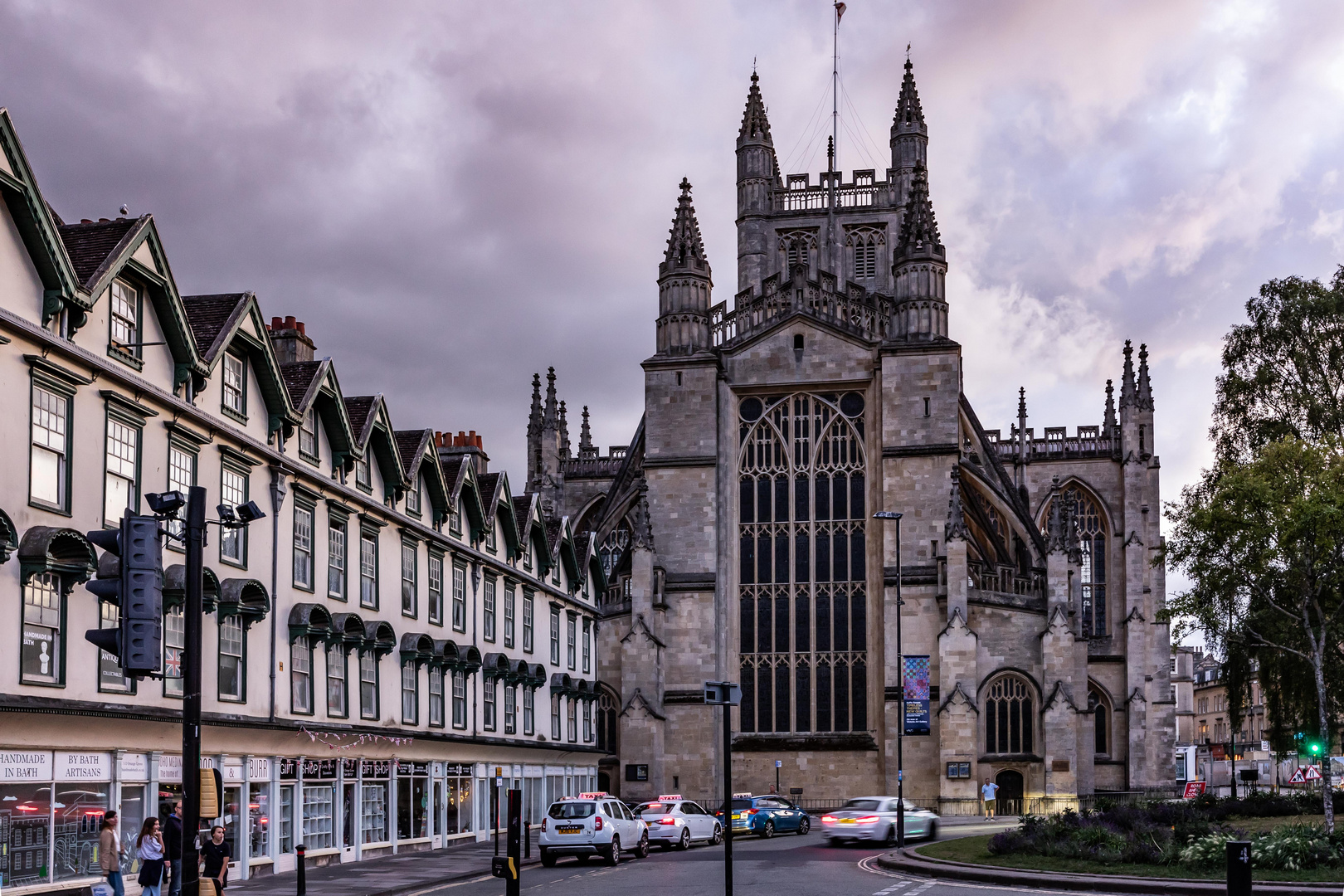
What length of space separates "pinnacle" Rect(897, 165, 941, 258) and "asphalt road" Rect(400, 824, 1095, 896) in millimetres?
28261

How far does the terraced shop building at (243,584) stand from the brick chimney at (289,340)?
58 millimetres

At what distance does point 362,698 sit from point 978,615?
92.6 feet

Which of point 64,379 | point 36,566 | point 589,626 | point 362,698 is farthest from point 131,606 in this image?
point 589,626

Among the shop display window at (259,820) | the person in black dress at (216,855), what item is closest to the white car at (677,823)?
the shop display window at (259,820)

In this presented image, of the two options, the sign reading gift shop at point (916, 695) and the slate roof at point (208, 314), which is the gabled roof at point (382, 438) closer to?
the slate roof at point (208, 314)

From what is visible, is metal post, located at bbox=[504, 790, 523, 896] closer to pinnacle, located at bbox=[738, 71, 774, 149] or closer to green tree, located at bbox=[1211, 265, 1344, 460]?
green tree, located at bbox=[1211, 265, 1344, 460]

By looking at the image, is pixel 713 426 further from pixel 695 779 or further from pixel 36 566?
pixel 36 566

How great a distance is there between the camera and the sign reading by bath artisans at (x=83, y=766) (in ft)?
69.2

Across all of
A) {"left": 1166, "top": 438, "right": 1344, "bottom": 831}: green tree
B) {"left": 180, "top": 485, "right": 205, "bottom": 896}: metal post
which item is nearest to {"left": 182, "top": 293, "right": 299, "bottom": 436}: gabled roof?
{"left": 180, "top": 485, "right": 205, "bottom": 896}: metal post

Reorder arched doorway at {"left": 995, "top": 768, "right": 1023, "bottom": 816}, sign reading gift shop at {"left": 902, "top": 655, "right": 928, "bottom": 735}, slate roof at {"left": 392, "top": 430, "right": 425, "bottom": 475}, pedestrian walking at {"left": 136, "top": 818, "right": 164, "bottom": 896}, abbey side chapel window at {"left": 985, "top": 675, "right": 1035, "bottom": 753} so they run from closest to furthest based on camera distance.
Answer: pedestrian walking at {"left": 136, "top": 818, "right": 164, "bottom": 896} → slate roof at {"left": 392, "top": 430, "right": 425, "bottom": 475} → sign reading gift shop at {"left": 902, "top": 655, "right": 928, "bottom": 735} → arched doorway at {"left": 995, "top": 768, "right": 1023, "bottom": 816} → abbey side chapel window at {"left": 985, "top": 675, "right": 1035, "bottom": 753}

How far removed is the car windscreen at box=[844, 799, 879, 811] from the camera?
38.5m

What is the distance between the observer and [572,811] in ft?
104

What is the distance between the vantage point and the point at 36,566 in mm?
20234

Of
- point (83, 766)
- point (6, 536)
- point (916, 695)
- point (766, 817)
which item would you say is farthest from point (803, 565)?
point (6, 536)
